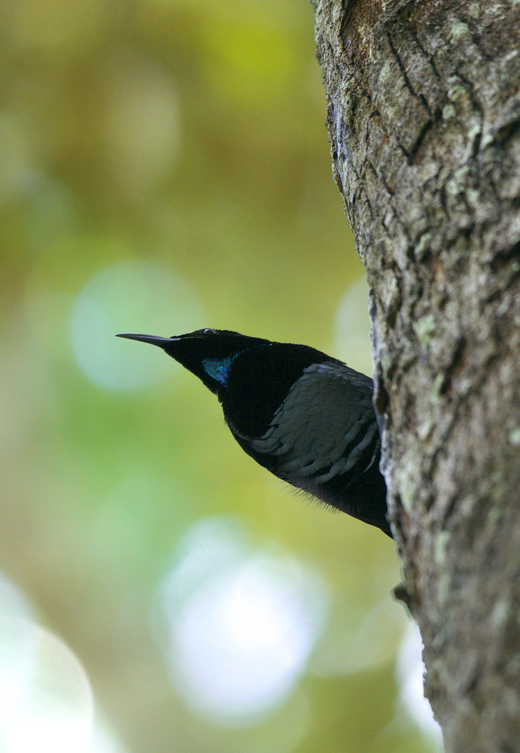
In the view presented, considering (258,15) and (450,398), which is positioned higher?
(258,15)

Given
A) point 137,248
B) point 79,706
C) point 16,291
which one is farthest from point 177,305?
point 79,706

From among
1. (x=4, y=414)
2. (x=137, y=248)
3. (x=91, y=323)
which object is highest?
(x=137, y=248)

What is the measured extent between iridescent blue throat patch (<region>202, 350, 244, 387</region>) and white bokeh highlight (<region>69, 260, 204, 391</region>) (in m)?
2.04

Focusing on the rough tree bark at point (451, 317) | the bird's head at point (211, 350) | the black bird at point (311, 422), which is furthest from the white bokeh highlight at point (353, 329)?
the rough tree bark at point (451, 317)

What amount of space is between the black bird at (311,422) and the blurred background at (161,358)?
222 centimetres

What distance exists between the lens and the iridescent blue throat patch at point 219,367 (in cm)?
231

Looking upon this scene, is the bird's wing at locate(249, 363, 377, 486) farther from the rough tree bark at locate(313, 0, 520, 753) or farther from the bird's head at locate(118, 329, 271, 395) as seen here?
the rough tree bark at locate(313, 0, 520, 753)

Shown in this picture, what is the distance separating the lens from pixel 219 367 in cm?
235

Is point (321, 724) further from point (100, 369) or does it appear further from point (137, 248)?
point (137, 248)

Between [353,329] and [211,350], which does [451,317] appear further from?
[353,329]

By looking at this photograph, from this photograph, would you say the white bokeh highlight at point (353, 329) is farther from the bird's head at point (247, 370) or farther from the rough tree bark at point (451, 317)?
the rough tree bark at point (451, 317)

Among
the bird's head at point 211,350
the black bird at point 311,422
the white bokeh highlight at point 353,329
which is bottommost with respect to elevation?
the black bird at point 311,422

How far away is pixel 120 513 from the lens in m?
4.51

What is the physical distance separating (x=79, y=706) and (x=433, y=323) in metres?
4.32
